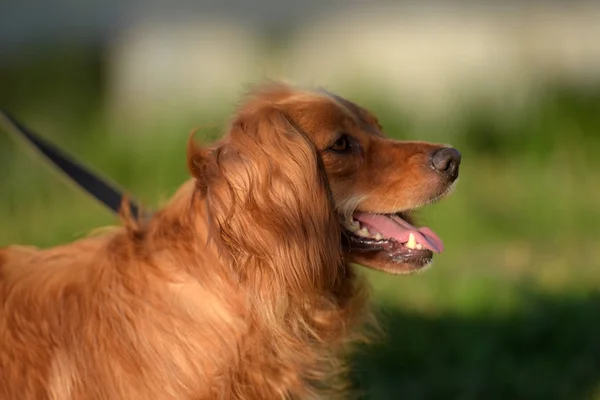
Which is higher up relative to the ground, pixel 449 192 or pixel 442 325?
pixel 449 192

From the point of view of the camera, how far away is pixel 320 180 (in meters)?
3.39

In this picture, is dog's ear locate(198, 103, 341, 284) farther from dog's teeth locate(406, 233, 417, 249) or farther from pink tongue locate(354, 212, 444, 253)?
dog's teeth locate(406, 233, 417, 249)

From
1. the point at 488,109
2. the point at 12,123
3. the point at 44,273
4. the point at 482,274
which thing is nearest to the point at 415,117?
the point at 488,109

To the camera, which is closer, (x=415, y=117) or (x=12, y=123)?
(x=12, y=123)

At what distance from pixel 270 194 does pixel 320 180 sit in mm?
213

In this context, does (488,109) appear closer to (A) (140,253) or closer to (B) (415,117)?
(B) (415,117)

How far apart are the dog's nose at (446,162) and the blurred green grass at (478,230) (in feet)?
2.06

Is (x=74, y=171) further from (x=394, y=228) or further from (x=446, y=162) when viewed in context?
(x=446, y=162)

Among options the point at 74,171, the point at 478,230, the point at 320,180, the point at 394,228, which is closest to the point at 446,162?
the point at 394,228

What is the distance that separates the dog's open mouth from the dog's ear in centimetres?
21

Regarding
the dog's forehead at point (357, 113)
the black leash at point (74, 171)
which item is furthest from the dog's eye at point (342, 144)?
the black leash at point (74, 171)

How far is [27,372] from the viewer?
10.4ft

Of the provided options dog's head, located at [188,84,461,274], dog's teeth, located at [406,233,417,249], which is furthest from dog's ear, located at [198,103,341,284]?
dog's teeth, located at [406,233,417,249]

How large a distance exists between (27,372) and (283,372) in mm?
910
